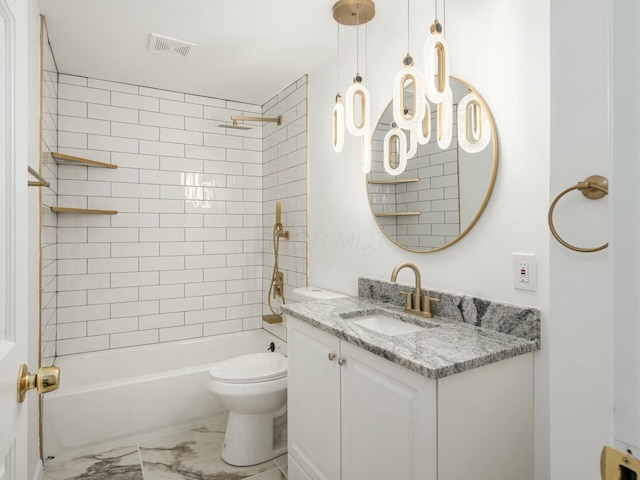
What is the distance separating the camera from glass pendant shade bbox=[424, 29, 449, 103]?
137 cm

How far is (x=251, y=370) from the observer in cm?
226

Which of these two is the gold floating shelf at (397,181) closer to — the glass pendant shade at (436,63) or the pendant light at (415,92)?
the pendant light at (415,92)

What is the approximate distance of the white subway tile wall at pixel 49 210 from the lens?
2.24 m

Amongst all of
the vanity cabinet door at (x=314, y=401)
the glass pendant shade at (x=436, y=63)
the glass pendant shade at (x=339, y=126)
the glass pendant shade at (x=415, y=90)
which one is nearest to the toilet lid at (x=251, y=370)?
the vanity cabinet door at (x=314, y=401)

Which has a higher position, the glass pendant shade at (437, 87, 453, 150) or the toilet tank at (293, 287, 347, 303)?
the glass pendant shade at (437, 87, 453, 150)

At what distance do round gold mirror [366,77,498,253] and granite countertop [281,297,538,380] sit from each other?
0.39m

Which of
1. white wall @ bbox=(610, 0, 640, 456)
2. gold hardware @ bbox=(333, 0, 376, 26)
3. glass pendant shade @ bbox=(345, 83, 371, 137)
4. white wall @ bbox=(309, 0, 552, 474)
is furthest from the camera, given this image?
gold hardware @ bbox=(333, 0, 376, 26)

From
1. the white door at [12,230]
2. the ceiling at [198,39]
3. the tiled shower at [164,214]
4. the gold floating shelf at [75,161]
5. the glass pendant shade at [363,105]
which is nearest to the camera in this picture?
the white door at [12,230]

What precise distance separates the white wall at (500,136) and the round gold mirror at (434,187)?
4 cm

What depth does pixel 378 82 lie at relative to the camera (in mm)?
2109

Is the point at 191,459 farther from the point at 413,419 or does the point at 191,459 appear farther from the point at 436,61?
the point at 436,61

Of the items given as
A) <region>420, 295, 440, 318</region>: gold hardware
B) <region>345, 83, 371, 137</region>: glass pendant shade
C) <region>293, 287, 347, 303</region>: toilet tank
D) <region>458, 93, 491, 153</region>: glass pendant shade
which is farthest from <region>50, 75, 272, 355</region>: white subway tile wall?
<region>458, 93, 491, 153</region>: glass pendant shade

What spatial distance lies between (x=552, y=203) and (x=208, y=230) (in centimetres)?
284

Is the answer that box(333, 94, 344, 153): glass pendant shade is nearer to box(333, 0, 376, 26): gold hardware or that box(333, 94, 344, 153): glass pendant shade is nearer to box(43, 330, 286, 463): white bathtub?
box(333, 0, 376, 26): gold hardware
